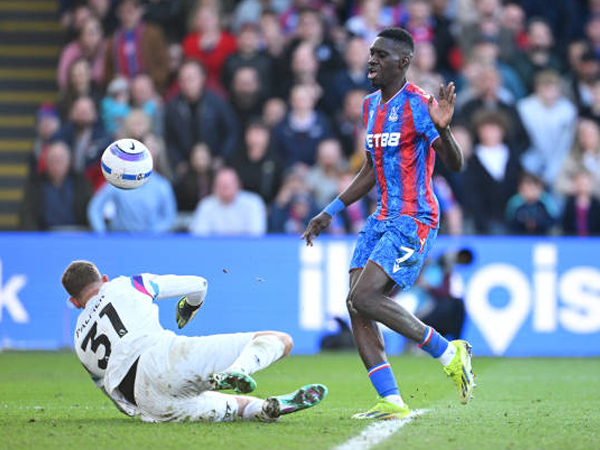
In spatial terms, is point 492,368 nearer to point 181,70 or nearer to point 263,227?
point 263,227

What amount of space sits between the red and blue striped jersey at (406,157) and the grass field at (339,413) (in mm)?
1324

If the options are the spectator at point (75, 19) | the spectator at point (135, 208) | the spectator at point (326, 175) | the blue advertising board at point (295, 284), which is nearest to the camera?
the blue advertising board at point (295, 284)

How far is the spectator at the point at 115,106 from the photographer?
1559 cm

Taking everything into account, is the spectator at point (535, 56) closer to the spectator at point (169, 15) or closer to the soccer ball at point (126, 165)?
the spectator at point (169, 15)

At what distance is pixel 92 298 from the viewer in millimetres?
6961

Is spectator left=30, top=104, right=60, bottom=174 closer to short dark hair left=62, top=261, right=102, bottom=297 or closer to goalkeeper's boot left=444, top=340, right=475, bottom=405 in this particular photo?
short dark hair left=62, top=261, right=102, bottom=297

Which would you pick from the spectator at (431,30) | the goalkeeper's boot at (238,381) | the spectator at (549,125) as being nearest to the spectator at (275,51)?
the spectator at (431,30)

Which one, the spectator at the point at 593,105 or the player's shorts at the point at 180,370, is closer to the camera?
the player's shorts at the point at 180,370

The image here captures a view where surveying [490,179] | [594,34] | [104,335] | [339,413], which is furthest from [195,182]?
[104,335]

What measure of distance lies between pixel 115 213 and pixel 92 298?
24.1 feet

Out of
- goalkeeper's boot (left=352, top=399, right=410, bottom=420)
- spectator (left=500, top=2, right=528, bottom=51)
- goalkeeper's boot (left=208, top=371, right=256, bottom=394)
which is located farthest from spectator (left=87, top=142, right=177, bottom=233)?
goalkeeper's boot (left=208, top=371, right=256, bottom=394)

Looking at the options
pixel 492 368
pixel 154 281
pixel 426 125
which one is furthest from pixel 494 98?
pixel 154 281

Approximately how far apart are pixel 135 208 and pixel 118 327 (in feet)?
24.6

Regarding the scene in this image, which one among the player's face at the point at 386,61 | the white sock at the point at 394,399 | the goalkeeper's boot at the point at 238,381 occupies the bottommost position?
the white sock at the point at 394,399
